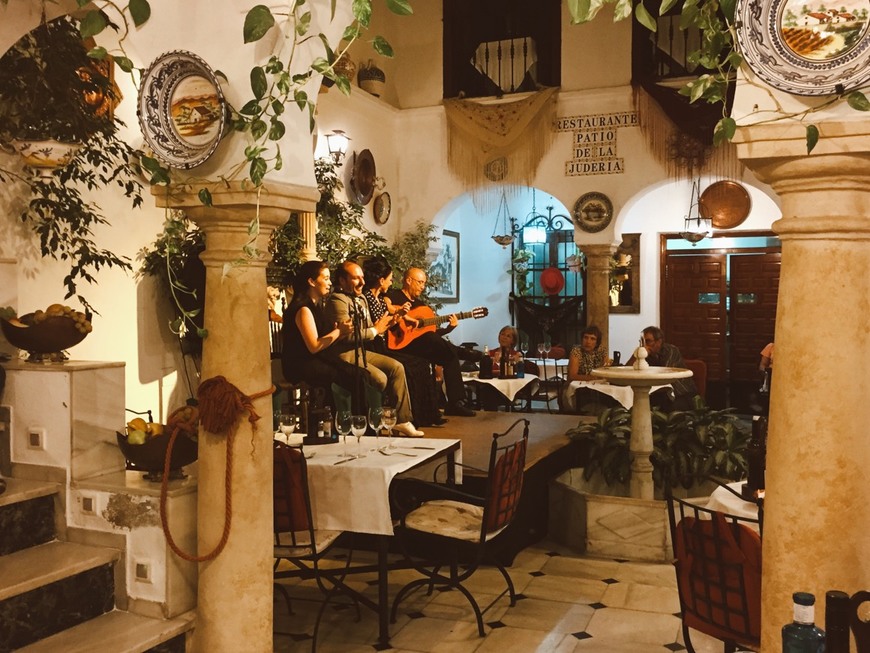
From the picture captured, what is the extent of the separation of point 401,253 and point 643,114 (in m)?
3.23

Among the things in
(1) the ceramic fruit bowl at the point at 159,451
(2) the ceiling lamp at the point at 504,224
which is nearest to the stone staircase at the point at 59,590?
(1) the ceramic fruit bowl at the point at 159,451

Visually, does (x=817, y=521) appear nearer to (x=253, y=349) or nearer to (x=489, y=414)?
(x=253, y=349)

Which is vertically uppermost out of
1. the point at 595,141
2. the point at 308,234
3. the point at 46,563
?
the point at 595,141

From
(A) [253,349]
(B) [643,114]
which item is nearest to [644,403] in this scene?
(A) [253,349]

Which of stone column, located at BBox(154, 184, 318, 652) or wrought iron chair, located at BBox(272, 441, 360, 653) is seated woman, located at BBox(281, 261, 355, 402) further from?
stone column, located at BBox(154, 184, 318, 652)

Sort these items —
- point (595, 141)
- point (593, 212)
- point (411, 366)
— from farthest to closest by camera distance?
1. point (593, 212)
2. point (595, 141)
3. point (411, 366)

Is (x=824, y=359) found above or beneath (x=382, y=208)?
beneath

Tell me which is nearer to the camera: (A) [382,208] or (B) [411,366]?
(B) [411,366]

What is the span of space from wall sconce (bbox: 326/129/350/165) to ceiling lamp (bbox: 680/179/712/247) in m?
4.71

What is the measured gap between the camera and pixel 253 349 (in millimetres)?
3217

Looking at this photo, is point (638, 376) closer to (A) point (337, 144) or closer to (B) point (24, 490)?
(B) point (24, 490)

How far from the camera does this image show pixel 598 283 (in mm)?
10273

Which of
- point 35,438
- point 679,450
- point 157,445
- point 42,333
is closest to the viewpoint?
point 157,445

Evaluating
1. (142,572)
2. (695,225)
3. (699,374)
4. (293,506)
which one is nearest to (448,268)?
(695,225)
